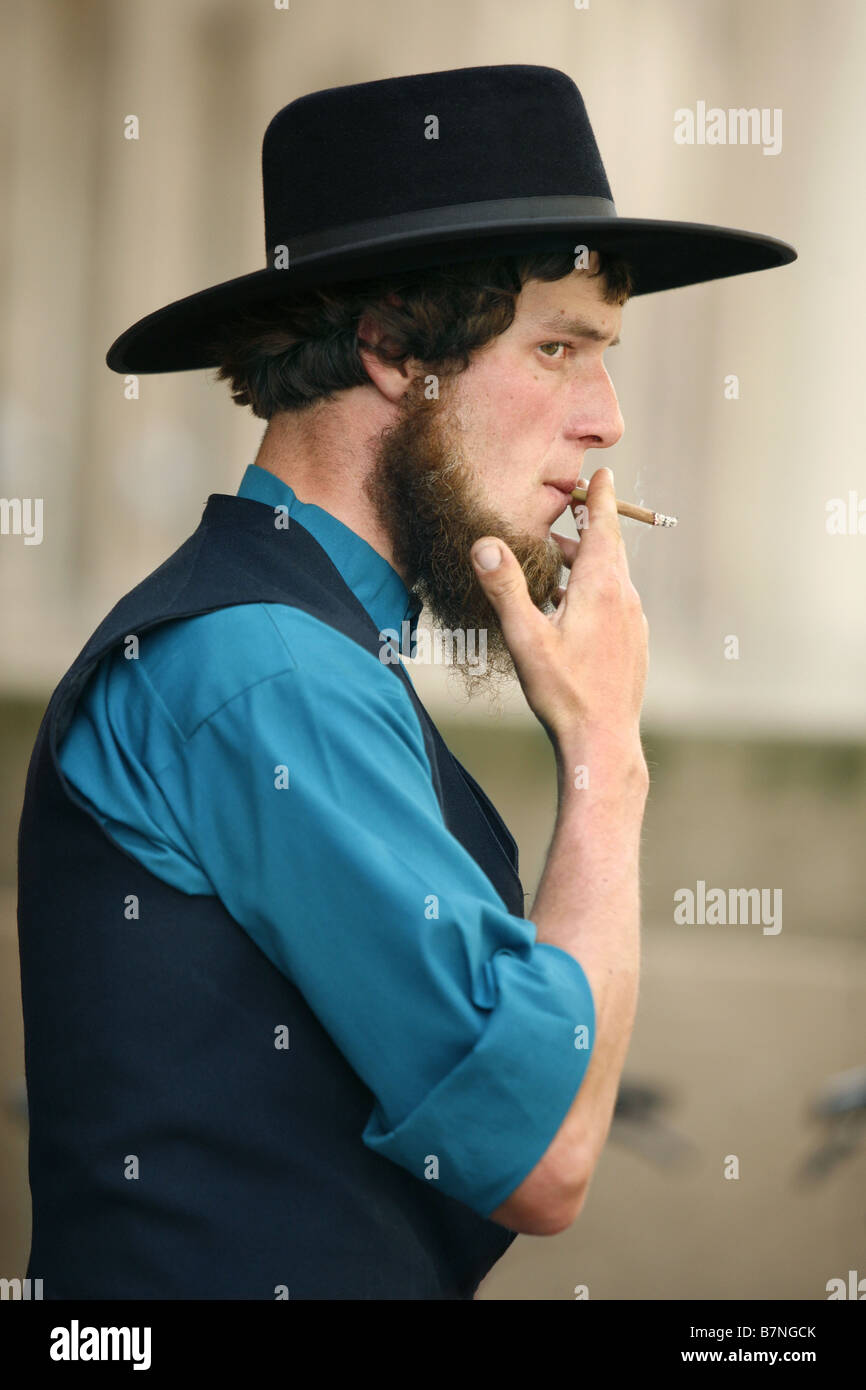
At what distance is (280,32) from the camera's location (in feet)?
16.1

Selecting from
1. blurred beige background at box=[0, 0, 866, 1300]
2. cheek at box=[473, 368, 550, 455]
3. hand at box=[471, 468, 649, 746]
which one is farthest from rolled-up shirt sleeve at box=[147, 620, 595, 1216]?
blurred beige background at box=[0, 0, 866, 1300]

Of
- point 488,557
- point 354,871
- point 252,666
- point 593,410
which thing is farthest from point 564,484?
point 354,871

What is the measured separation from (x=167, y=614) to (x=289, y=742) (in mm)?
195

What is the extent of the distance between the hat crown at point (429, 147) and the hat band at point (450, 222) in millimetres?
12

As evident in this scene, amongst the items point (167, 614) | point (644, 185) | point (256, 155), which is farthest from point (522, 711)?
point (167, 614)

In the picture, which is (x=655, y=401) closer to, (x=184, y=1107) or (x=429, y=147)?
(x=429, y=147)

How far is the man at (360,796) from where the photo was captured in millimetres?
1226

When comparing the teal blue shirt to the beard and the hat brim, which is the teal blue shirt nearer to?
the beard

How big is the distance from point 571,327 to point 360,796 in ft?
2.22

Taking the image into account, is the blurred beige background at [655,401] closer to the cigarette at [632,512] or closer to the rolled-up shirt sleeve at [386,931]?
the cigarette at [632,512]

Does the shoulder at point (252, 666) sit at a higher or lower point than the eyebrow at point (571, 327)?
lower

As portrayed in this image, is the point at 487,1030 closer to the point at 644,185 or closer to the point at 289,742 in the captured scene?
the point at 289,742

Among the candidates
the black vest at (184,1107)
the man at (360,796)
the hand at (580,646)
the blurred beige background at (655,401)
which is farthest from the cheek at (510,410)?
the blurred beige background at (655,401)
